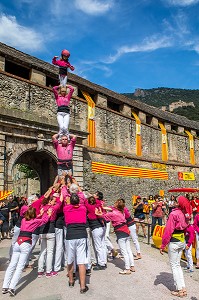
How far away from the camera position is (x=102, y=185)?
1891 cm

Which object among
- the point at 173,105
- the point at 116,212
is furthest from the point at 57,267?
the point at 173,105

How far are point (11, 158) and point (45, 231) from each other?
27.4 feet

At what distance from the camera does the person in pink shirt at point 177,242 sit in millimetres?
5195

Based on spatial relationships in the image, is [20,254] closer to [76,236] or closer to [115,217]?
[76,236]

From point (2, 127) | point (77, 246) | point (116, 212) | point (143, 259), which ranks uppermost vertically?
point (2, 127)

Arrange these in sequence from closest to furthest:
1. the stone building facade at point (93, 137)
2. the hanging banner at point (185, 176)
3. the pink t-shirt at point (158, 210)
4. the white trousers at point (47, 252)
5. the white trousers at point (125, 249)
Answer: the white trousers at point (47, 252), the white trousers at point (125, 249), the pink t-shirt at point (158, 210), the stone building facade at point (93, 137), the hanging banner at point (185, 176)

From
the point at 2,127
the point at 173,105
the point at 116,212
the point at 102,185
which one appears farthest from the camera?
the point at 173,105

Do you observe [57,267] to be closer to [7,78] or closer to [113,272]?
[113,272]

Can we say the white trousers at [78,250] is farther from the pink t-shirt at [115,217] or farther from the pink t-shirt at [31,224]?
the pink t-shirt at [115,217]

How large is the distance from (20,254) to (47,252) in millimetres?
835

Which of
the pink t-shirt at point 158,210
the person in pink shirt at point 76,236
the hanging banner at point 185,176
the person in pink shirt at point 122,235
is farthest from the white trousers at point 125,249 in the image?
the hanging banner at point 185,176

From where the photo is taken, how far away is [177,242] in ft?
17.2

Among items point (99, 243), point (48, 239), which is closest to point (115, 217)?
point (99, 243)

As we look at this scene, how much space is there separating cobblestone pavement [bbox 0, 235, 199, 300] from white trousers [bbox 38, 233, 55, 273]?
0.27 m
